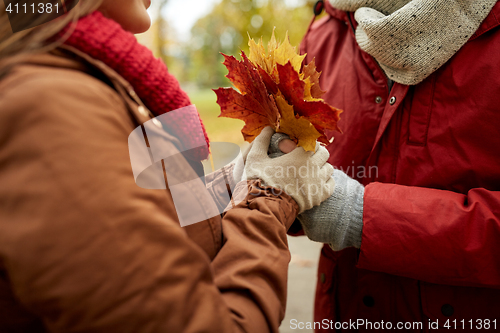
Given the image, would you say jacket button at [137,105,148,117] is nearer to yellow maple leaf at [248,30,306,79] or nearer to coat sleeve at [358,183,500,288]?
yellow maple leaf at [248,30,306,79]

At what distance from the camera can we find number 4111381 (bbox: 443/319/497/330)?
4.02 ft

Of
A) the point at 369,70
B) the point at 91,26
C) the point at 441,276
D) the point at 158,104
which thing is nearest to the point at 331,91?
the point at 369,70

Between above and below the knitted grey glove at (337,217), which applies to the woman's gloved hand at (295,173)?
above

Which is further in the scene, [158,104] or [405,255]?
[405,255]

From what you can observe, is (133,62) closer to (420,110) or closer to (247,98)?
(247,98)

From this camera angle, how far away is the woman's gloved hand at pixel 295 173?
1.13 metres

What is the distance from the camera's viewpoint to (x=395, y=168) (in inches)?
52.7

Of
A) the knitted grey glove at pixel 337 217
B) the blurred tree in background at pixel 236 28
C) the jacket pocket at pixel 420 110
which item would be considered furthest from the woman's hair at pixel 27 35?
the blurred tree in background at pixel 236 28

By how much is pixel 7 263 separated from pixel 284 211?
0.76 meters

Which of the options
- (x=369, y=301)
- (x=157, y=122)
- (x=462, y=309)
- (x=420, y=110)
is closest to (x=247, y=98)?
(x=157, y=122)

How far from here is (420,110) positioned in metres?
1.25

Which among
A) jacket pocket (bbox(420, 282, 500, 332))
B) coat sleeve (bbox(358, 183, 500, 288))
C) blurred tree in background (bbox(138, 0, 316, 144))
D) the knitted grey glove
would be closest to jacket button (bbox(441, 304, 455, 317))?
jacket pocket (bbox(420, 282, 500, 332))

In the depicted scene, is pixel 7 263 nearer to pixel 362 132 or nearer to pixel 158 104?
pixel 158 104

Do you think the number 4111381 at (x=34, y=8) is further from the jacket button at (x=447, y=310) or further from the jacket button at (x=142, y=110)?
the jacket button at (x=447, y=310)
